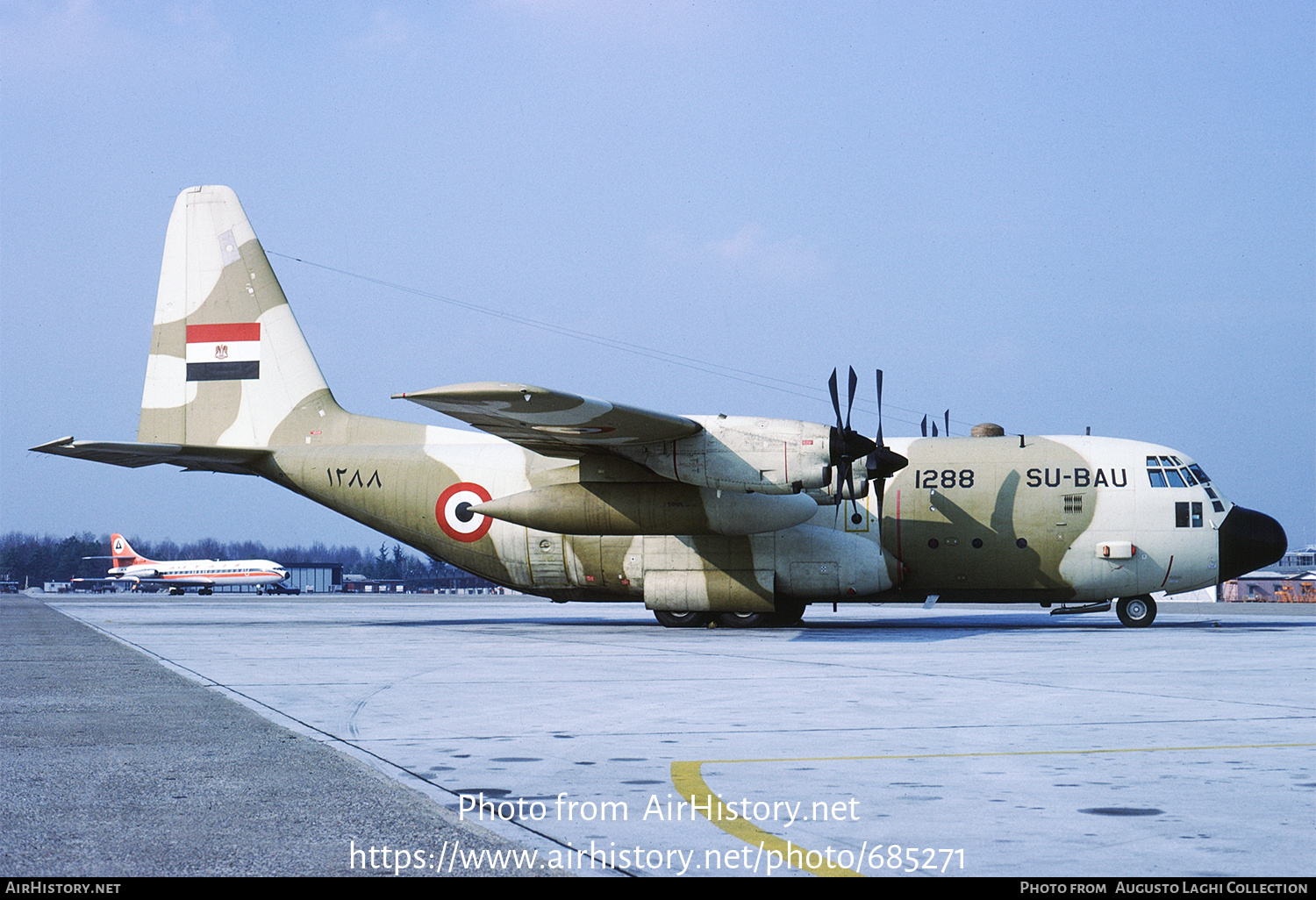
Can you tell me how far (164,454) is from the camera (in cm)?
2577

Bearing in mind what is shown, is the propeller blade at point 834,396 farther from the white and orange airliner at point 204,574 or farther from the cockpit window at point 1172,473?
the white and orange airliner at point 204,574

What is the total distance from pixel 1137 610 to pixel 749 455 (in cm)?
1022

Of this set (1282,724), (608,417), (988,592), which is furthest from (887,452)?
(1282,724)

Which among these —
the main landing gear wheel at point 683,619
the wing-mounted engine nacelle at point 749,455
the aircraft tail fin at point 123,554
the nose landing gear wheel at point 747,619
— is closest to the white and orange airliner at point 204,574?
the aircraft tail fin at point 123,554

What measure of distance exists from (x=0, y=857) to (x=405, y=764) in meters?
2.76

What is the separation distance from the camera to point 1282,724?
29.3 feet

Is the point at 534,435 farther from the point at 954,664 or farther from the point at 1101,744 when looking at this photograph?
the point at 1101,744

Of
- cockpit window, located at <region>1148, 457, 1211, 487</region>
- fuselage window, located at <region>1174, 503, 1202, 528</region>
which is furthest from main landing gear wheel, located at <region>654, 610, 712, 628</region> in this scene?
fuselage window, located at <region>1174, 503, 1202, 528</region>

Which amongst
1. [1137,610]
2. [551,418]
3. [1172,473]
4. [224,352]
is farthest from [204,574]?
[1172,473]

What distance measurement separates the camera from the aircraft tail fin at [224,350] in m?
27.7

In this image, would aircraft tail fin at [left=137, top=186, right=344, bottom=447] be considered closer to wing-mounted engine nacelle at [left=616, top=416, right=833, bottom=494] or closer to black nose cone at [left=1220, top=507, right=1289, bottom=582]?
wing-mounted engine nacelle at [left=616, top=416, right=833, bottom=494]

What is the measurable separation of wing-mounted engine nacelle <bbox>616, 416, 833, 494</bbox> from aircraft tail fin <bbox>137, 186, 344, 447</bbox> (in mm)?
10102

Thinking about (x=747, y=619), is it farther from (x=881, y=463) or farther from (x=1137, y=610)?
(x=1137, y=610)

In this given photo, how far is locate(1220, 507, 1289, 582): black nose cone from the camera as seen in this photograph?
2392 cm
